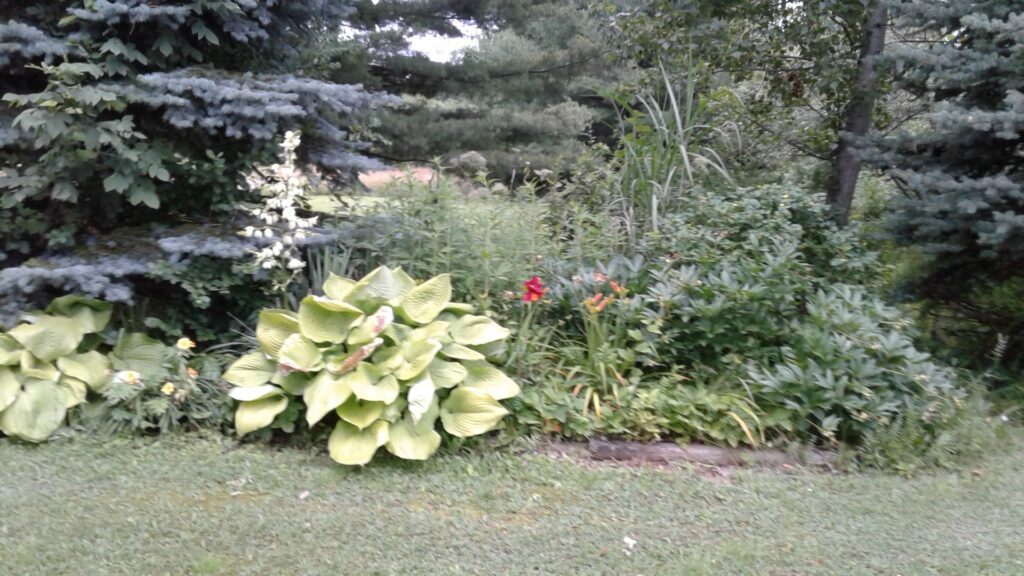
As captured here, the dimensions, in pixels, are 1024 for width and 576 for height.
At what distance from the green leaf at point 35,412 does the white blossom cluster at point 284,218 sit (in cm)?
132

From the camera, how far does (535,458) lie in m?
4.10

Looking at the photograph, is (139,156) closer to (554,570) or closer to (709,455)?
(554,570)

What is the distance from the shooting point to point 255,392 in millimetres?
4098

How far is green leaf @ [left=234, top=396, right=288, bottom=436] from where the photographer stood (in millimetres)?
4062

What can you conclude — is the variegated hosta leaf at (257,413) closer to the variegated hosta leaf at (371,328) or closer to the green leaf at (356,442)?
the green leaf at (356,442)

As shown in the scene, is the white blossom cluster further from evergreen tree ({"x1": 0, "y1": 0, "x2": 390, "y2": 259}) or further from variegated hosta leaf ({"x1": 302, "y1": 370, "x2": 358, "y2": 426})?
variegated hosta leaf ({"x1": 302, "y1": 370, "x2": 358, "y2": 426})

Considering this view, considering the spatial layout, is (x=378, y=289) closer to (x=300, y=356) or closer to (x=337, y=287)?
(x=337, y=287)

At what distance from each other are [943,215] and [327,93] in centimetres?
415

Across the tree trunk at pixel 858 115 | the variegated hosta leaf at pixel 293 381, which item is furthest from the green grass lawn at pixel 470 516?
the tree trunk at pixel 858 115

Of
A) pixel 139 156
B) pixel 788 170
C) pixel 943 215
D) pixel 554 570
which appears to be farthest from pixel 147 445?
pixel 788 170

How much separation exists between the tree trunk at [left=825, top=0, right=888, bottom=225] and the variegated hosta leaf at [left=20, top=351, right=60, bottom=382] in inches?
234

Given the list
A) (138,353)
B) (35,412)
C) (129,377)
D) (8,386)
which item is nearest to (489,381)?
(129,377)

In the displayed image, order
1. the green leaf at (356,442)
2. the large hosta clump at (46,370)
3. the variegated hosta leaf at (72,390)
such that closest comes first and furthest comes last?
1. the green leaf at (356,442)
2. the large hosta clump at (46,370)
3. the variegated hosta leaf at (72,390)

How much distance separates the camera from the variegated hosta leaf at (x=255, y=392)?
4.06 m
